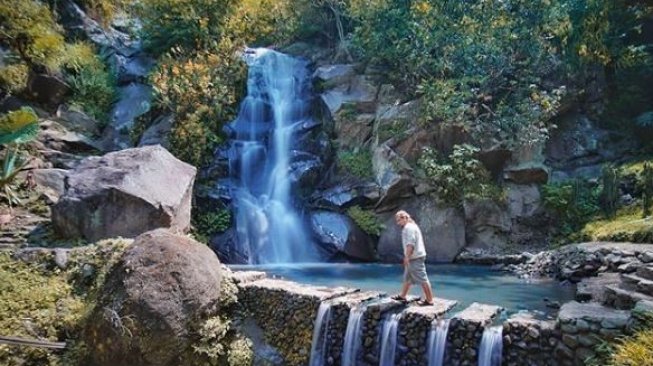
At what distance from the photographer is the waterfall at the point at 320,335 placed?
7578mm

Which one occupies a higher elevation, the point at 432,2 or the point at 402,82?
the point at 432,2

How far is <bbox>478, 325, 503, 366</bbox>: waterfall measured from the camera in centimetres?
643

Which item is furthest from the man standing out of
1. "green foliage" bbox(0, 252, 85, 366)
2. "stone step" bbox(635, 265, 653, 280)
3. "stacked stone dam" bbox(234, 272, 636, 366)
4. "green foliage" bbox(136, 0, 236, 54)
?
"green foliage" bbox(136, 0, 236, 54)

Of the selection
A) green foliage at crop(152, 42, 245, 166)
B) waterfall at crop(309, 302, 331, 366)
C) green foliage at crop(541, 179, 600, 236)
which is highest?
green foliage at crop(152, 42, 245, 166)

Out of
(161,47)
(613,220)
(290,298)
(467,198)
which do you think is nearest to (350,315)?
(290,298)

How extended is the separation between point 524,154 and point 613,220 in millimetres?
3687

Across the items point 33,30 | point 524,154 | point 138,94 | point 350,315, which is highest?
point 33,30

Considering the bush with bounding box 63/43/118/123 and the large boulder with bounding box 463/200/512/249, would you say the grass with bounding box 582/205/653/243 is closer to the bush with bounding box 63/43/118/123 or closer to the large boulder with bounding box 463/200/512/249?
the large boulder with bounding box 463/200/512/249

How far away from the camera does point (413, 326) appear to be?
7.02 metres

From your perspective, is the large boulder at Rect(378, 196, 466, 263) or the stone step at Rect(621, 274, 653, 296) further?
the large boulder at Rect(378, 196, 466, 263)

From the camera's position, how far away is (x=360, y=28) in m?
20.2

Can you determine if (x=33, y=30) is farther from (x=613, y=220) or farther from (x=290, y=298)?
(x=613, y=220)

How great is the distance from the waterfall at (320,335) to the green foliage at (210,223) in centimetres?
892

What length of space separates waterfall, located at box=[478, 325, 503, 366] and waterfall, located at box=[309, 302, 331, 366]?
8.07 feet
